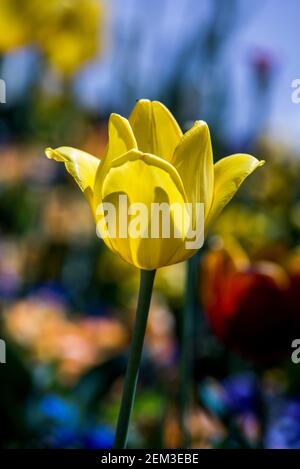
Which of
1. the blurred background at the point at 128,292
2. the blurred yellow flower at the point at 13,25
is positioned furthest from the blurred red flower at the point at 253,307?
the blurred yellow flower at the point at 13,25

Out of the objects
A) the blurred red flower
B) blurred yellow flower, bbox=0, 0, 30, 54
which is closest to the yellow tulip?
the blurred red flower

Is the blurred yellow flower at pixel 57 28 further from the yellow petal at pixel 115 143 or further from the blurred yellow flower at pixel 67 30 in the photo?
the yellow petal at pixel 115 143

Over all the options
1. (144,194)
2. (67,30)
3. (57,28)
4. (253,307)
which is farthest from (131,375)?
(67,30)

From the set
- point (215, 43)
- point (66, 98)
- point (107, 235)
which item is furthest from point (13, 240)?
point (107, 235)

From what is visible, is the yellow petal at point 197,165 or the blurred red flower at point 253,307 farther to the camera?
the blurred red flower at point 253,307

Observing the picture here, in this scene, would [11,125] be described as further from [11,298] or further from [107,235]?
[107,235]

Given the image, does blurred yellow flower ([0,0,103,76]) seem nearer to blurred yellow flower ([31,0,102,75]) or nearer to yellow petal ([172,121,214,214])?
blurred yellow flower ([31,0,102,75])

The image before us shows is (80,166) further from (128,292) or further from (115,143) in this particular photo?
(128,292)
